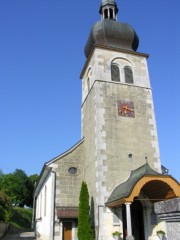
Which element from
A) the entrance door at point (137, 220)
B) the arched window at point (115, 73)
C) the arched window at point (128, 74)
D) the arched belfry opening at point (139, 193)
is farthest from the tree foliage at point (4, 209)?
the arched window at point (128, 74)

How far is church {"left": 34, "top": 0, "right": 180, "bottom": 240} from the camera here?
14133 millimetres

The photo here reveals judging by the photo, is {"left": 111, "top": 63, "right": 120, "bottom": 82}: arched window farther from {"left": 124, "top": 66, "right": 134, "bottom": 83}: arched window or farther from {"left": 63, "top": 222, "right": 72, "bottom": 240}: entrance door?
{"left": 63, "top": 222, "right": 72, "bottom": 240}: entrance door

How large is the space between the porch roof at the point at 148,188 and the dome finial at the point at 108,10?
1464cm

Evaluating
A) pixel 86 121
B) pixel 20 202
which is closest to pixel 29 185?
pixel 20 202

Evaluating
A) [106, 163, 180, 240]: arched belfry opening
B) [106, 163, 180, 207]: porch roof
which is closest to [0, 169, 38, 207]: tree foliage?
[106, 163, 180, 240]: arched belfry opening

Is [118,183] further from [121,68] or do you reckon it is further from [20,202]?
[20,202]

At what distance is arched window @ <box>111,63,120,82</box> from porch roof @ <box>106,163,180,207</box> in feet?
24.8

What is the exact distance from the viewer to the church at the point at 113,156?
1413 centimetres

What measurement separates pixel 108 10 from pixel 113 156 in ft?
44.8

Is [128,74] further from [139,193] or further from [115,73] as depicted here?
[139,193]

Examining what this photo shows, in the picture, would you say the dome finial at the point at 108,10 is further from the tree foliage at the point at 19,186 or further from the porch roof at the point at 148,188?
the tree foliage at the point at 19,186

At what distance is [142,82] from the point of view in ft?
63.8

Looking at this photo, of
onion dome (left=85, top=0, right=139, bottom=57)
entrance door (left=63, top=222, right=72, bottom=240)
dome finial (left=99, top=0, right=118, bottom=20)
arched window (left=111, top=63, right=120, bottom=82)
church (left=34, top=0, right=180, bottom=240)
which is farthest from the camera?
dome finial (left=99, top=0, right=118, bottom=20)

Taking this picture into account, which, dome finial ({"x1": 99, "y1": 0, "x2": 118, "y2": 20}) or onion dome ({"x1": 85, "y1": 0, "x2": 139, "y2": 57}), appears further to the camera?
dome finial ({"x1": 99, "y1": 0, "x2": 118, "y2": 20})
